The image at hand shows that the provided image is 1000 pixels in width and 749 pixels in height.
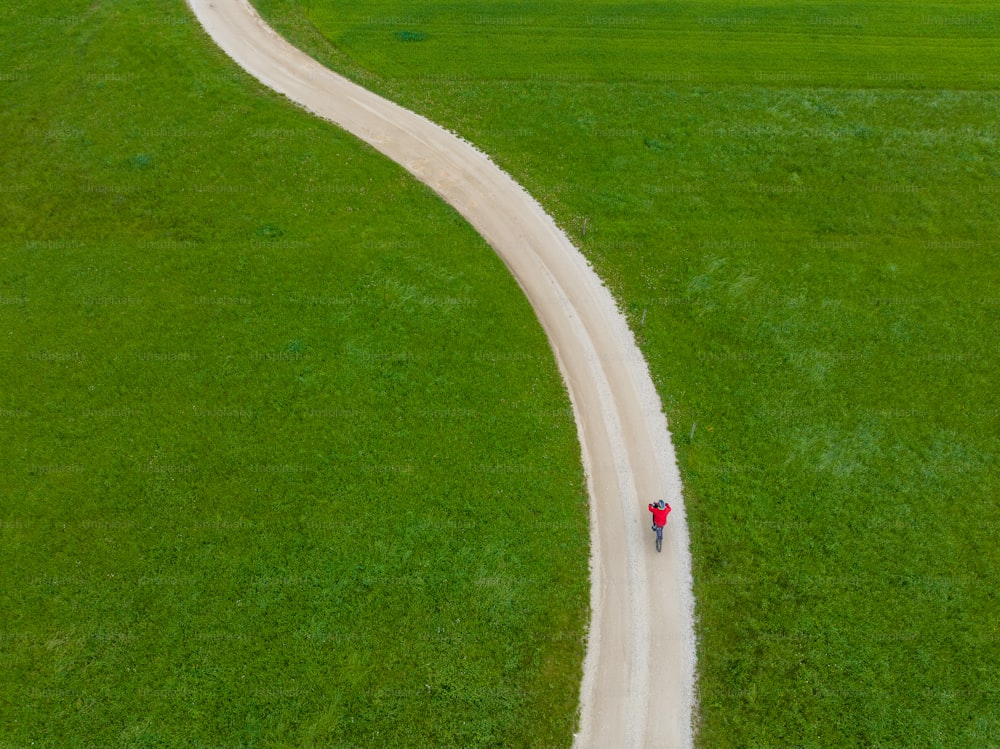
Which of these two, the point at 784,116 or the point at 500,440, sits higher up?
the point at 784,116

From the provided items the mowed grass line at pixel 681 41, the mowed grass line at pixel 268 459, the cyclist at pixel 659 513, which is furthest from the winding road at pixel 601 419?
the mowed grass line at pixel 681 41

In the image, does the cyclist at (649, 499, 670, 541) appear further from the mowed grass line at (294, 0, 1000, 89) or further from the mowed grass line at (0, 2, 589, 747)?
the mowed grass line at (294, 0, 1000, 89)

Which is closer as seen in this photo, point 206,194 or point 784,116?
point 206,194

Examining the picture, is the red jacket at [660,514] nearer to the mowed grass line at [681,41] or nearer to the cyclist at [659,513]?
the cyclist at [659,513]

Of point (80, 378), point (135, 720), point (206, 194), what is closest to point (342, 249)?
point (206, 194)

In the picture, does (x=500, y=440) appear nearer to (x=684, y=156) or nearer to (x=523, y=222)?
(x=523, y=222)

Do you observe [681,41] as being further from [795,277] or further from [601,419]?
[601,419]

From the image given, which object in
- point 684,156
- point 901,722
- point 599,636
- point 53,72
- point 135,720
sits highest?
point 53,72

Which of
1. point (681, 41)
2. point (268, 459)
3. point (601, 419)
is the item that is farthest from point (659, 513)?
point (681, 41)
